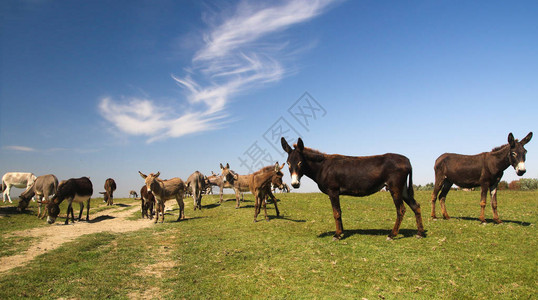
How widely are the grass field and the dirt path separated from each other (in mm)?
584

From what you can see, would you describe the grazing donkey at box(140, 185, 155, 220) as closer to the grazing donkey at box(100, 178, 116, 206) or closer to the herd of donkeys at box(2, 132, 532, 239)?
the herd of donkeys at box(2, 132, 532, 239)

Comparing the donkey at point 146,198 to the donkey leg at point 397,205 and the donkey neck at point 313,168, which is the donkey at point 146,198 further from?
the donkey leg at point 397,205

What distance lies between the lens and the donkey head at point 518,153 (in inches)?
543

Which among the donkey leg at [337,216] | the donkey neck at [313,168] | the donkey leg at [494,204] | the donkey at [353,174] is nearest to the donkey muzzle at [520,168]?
the donkey leg at [494,204]

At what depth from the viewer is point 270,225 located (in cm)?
1557

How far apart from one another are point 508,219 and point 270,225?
12.4 m

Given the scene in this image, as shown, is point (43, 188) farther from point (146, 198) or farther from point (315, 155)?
point (315, 155)

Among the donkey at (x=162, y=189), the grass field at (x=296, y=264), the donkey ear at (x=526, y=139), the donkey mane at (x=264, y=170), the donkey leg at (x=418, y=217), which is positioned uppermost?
the donkey ear at (x=526, y=139)

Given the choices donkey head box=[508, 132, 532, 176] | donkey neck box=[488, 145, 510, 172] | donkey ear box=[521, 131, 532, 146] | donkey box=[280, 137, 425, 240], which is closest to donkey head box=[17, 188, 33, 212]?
donkey box=[280, 137, 425, 240]


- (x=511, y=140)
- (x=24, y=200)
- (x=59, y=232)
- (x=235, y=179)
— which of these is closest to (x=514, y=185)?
(x=511, y=140)

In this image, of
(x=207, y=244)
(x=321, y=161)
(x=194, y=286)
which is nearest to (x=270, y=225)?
(x=207, y=244)

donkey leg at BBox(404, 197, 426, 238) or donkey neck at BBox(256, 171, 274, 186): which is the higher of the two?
donkey neck at BBox(256, 171, 274, 186)

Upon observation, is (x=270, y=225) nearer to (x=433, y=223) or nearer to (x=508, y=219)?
(x=433, y=223)

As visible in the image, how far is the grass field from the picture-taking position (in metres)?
7.52
